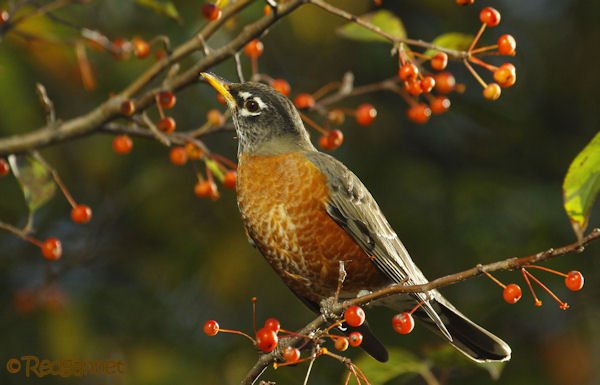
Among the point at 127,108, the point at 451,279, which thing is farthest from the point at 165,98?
the point at 451,279

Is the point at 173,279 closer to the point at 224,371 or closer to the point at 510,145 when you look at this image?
the point at 224,371

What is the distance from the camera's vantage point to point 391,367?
2.37 meters

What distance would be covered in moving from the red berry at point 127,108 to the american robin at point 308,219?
247 mm

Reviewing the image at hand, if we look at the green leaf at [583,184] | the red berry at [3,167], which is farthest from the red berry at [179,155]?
the green leaf at [583,184]

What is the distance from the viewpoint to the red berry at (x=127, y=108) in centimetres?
197

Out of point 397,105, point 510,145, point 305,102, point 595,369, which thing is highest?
point 305,102

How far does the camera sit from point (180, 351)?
353cm

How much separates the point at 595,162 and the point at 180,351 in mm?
2408

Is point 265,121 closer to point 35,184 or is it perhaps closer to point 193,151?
point 193,151

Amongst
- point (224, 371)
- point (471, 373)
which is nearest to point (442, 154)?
point (471, 373)

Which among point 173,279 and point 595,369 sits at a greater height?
point 173,279

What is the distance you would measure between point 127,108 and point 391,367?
1.03m

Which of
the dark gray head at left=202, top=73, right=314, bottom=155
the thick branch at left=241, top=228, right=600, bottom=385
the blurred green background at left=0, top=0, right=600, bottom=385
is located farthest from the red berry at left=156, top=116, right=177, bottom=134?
the blurred green background at left=0, top=0, right=600, bottom=385

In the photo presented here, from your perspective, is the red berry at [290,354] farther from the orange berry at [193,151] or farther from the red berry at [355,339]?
the orange berry at [193,151]
